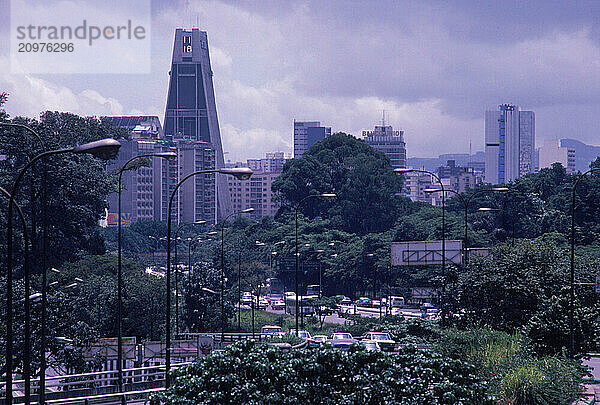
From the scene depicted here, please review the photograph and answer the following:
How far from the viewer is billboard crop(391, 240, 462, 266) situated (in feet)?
169

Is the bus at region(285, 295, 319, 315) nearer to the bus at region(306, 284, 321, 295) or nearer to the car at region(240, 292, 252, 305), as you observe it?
the car at region(240, 292, 252, 305)

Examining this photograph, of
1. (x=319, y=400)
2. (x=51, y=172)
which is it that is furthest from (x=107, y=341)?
(x=51, y=172)

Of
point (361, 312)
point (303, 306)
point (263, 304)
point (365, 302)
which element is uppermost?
point (303, 306)

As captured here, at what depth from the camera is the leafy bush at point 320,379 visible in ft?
65.4

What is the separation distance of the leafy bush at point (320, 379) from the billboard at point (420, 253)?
30735 mm

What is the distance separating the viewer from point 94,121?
83125 millimetres

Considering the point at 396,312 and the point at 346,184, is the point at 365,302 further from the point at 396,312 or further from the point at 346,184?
the point at 346,184

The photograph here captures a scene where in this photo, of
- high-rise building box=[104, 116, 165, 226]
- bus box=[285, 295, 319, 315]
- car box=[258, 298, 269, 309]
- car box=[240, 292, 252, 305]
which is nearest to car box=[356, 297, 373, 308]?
bus box=[285, 295, 319, 315]

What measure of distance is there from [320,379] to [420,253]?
3260 centimetres

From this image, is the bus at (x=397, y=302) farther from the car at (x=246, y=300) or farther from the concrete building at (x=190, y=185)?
the concrete building at (x=190, y=185)

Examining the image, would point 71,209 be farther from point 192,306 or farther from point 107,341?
point 107,341

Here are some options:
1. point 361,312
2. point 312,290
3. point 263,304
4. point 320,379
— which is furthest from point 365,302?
point 320,379

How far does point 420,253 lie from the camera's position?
52438mm

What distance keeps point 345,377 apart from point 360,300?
228 ft
